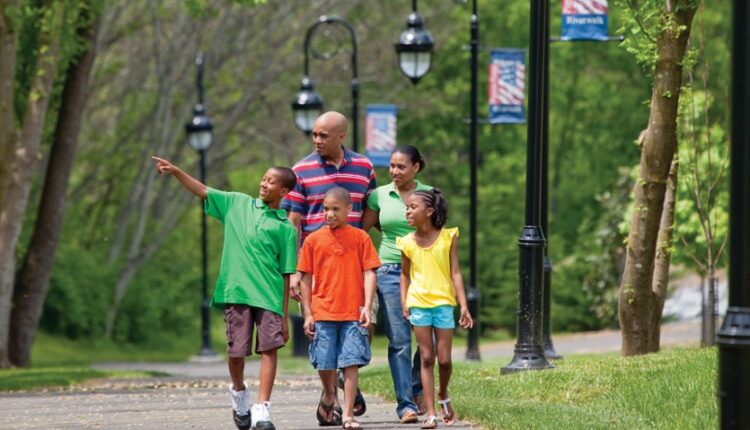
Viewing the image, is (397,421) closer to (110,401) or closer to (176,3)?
(110,401)

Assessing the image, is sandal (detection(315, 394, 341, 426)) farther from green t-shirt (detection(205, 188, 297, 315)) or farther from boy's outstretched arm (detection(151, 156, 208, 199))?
boy's outstretched arm (detection(151, 156, 208, 199))

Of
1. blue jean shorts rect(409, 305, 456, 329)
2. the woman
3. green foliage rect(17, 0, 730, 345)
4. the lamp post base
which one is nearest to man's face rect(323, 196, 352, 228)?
the woman

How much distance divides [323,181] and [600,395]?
2.70 m

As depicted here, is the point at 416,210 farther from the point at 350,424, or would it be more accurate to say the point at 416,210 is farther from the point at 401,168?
the point at 350,424

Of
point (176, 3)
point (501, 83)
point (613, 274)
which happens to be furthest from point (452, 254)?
point (613, 274)

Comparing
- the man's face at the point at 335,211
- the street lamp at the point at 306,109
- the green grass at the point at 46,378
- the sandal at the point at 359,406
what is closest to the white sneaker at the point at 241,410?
the sandal at the point at 359,406

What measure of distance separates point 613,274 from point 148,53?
1284cm

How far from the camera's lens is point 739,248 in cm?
800

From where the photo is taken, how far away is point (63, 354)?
3975 cm

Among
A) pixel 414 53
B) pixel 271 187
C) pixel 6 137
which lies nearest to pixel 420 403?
pixel 271 187

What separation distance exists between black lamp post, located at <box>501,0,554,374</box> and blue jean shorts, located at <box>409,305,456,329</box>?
10.5 ft

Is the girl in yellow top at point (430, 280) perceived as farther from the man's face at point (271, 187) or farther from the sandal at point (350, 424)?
the man's face at point (271, 187)

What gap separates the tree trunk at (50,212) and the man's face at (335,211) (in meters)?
15.6

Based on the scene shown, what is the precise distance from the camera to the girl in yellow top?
429 inches
